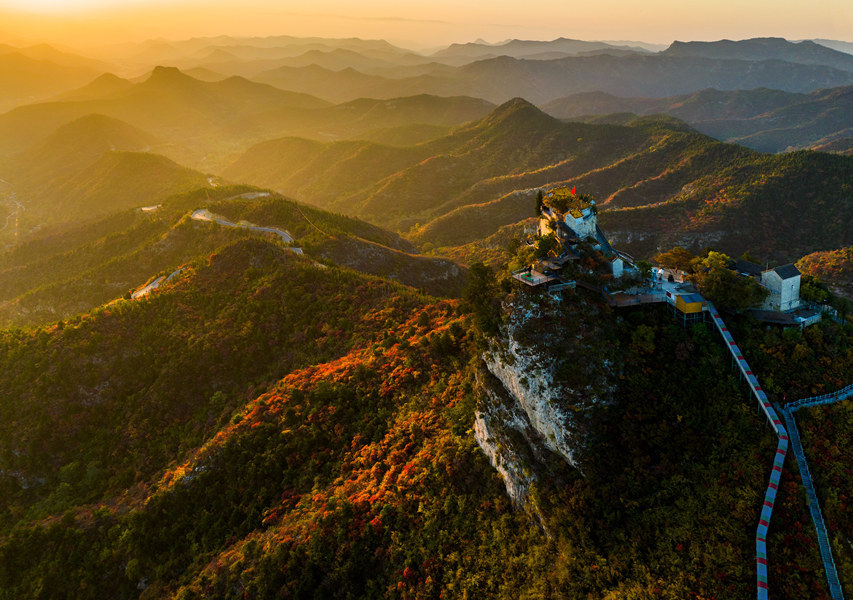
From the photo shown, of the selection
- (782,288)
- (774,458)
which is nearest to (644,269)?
(782,288)

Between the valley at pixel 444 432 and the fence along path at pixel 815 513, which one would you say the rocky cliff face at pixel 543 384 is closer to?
the valley at pixel 444 432

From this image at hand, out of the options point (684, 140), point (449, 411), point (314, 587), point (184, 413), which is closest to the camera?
point (314, 587)

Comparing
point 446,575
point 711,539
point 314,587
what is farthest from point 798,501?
point 314,587

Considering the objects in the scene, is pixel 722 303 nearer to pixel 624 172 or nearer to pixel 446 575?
pixel 446 575

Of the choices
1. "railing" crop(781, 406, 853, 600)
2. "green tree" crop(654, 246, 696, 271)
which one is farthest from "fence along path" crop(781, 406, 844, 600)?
"green tree" crop(654, 246, 696, 271)

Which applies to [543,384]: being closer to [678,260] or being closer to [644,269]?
[644,269]

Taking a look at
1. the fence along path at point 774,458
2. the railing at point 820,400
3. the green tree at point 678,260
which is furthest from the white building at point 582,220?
the railing at point 820,400

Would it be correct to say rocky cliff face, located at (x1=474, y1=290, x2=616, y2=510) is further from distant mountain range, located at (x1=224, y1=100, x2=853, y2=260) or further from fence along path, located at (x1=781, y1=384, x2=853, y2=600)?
distant mountain range, located at (x1=224, y1=100, x2=853, y2=260)

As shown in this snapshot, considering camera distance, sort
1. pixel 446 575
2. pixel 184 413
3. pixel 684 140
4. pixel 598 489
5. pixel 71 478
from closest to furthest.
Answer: pixel 598 489 → pixel 446 575 → pixel 71 478 → pixel 184 413 → pixel 684 140
